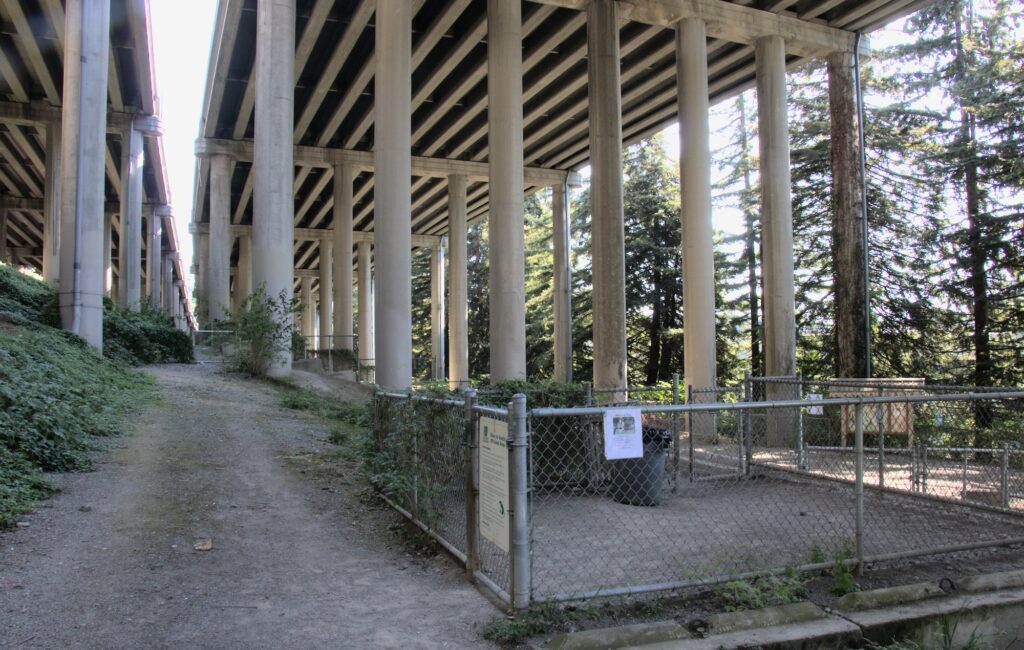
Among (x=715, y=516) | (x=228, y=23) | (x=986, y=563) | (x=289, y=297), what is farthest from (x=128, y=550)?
(x=228, y=23)

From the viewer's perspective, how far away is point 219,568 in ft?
16.9

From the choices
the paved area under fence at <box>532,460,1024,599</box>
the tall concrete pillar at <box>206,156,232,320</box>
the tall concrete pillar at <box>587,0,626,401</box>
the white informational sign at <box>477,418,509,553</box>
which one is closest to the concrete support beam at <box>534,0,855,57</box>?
the tall concrete pillar at <box>587,0,626,401</box>

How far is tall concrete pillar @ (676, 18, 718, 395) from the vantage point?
61.9 feet

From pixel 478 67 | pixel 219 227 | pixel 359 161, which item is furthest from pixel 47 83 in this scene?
pixel 478 67

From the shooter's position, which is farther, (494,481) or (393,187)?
(393,187)

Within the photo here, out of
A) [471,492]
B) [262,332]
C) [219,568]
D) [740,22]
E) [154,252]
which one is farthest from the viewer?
[154,252]

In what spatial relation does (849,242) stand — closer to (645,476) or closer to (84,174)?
(645,476)

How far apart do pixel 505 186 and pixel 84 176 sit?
1059 cm

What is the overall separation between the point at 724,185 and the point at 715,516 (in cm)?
2367

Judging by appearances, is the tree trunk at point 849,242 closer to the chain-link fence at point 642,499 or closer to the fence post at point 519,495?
the chain-link fence at point 642,499

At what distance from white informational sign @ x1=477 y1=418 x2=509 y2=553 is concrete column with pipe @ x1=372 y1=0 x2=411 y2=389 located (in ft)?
40.7

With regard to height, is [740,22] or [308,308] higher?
[740,22]

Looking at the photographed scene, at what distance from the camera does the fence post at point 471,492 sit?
15.9 feet

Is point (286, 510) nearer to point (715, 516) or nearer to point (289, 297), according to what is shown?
point (715, 516)
